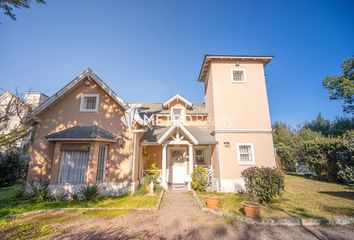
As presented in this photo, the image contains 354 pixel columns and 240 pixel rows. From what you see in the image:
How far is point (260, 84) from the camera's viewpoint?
46.8 feet

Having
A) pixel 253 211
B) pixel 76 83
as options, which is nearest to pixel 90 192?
pixel 76 83

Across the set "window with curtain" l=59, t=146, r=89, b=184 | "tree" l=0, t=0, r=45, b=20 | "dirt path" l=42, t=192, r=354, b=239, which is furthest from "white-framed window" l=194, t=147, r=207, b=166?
"tree" l=0, t=0, r=45, b=20

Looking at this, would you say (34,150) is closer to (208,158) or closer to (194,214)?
(194,214)

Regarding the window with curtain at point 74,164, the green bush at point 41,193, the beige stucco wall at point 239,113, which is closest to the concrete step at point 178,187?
the beige stucco wall at point 239,113

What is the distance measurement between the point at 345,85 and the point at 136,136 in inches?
1338

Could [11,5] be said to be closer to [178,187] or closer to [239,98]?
[178,187]

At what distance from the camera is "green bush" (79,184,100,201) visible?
9.70 metres

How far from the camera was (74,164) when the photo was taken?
10852 millimetres

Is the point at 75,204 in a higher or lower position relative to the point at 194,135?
lower

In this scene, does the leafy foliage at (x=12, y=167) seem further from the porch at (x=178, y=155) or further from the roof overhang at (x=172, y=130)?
the roof overhang at (x=172, y=130)

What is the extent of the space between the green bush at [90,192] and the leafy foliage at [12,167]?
40.5 feet

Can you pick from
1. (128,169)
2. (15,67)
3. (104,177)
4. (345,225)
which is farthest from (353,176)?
(15,67)

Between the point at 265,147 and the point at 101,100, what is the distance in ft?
Answer: 42.7

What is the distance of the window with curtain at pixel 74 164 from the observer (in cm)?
1066
